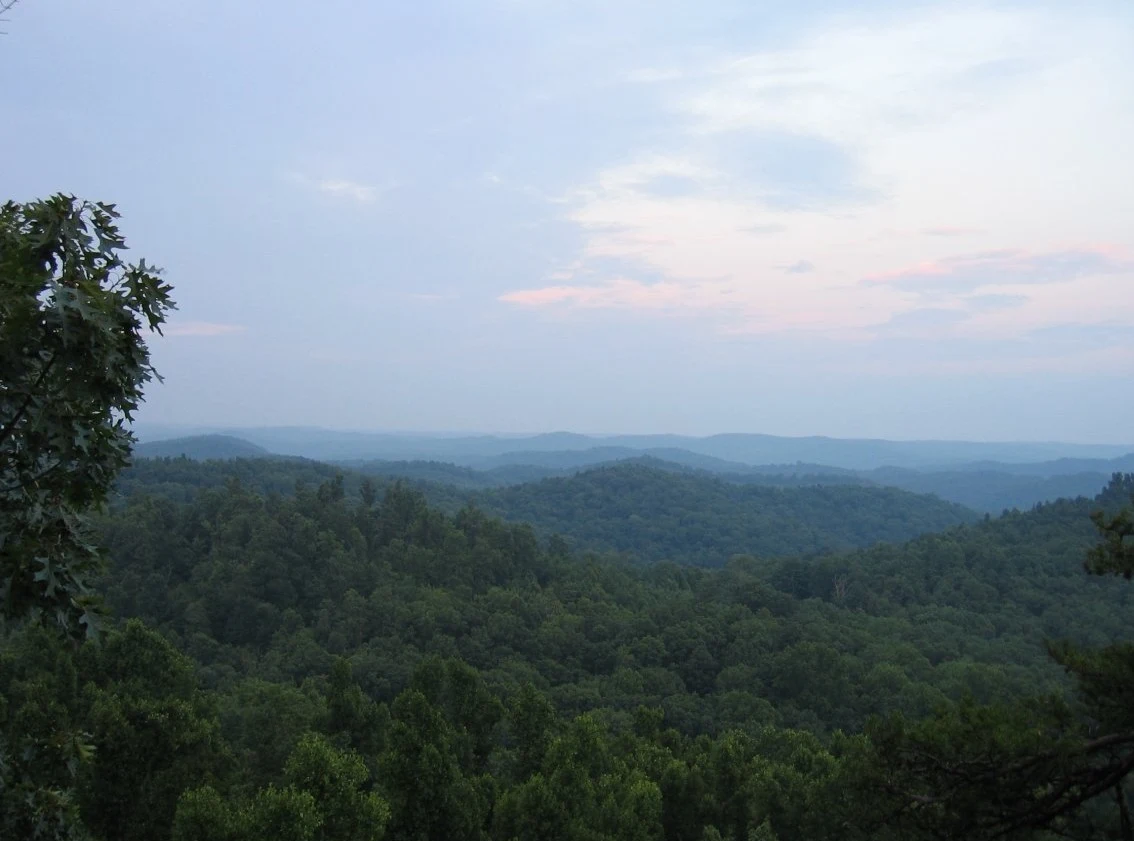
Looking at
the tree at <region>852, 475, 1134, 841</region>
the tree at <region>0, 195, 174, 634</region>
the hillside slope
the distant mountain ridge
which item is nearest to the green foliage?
the tree at <region>0, 195, 174, 634</region>

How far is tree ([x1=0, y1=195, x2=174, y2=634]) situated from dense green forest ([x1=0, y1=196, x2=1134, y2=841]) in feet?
0.06

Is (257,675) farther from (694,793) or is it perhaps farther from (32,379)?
(32,379)

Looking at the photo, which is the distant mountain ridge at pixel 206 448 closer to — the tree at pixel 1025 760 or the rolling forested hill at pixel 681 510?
the rolling forested hill at pixel 681 510

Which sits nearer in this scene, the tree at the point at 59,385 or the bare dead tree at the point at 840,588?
the tree at the point at 59,385

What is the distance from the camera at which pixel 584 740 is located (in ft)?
52.6

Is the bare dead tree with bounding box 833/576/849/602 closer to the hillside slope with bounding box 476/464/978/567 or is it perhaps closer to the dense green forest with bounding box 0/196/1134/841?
the dense green forest with bounding box 0/196/1134/841

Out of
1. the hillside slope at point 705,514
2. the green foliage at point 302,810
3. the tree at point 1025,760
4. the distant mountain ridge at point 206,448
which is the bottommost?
the hillside slope at point 705,514

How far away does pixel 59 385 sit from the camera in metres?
4.49

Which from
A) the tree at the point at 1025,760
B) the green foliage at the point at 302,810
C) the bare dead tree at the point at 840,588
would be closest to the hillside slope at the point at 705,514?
the bare dead tree at the point at 840,588

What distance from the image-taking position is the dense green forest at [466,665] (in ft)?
15.9

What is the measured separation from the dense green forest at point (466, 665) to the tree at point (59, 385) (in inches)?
0.7

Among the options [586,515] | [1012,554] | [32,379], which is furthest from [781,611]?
[586,515]

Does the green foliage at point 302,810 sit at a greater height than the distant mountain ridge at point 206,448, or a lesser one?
greater

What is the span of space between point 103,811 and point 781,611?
144ft
